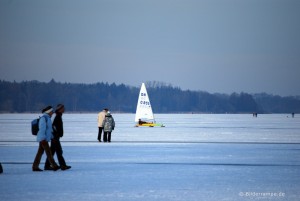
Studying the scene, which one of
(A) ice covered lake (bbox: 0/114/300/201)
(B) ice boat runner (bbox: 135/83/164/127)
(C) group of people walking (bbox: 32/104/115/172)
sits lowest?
(A) ice covered lake (bbox: 0/114/300/201)

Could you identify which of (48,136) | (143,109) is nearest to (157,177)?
(48,136)

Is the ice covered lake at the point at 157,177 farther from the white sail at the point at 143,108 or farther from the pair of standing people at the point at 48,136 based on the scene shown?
the white sail at the point at 143,108

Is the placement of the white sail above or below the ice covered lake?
above

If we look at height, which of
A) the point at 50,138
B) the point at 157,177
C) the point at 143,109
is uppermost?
the point at 143,109

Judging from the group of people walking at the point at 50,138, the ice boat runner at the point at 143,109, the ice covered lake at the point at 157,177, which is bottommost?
the ice covered lake at the point at 157,177

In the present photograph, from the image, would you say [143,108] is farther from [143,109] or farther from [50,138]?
[50,138]

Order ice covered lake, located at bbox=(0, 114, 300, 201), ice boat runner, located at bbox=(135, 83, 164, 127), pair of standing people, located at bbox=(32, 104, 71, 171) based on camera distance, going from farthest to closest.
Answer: ice boat runner, located at bbox=(135, 83, 164, 127) → pair of standing people, located at bbox=(32, 104, 71, 171) → ice covered lake, located at bbox=(0, 114, 300, 201)

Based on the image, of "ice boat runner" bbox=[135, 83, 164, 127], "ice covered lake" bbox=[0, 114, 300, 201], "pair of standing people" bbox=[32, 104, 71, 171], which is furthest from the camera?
"ice boat runner" bbox=[135, 83, 164, 127]

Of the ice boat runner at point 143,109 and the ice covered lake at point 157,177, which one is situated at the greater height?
the ice boat runner at point 143,109

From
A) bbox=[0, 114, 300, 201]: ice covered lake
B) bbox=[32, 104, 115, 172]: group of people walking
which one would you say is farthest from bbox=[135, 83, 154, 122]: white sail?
bbox=[32, 104, 115, 172]: group of people walking

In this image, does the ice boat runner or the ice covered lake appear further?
the ice boat runner

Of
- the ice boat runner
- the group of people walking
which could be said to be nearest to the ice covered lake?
the group of people walking

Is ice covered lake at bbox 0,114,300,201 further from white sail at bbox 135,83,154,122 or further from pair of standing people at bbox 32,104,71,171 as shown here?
white sail at bbox 135,83,154,122

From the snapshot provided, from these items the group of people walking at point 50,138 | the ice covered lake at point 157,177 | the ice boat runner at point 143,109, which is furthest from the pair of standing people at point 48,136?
the ice boat runner at point 143,109
